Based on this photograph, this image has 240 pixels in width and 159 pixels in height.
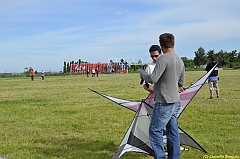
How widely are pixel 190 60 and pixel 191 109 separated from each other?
100206 mm

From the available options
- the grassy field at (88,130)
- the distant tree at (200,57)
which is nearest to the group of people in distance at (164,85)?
the grassy field at (88,130)

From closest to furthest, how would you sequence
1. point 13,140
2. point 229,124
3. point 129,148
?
point 129,148 < point 13,140 < point 229,124

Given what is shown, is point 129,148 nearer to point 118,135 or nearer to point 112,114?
point 118,135

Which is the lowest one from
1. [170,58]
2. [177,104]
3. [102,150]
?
[102,150]

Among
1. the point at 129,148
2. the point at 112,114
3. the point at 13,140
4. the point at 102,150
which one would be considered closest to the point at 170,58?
the point at 129,148

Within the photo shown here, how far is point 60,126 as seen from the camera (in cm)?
837

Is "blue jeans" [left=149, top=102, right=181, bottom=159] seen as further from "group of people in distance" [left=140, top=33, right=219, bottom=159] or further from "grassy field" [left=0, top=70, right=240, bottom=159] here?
"grassy field" [left=0, top=70, right=240, bottom=159]

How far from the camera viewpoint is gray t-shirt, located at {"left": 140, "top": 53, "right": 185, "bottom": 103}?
416cm

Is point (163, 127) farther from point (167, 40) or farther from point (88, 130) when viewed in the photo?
point (88, 130)

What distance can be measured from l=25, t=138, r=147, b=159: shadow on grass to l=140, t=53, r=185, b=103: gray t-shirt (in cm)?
173

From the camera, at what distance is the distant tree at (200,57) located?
101m

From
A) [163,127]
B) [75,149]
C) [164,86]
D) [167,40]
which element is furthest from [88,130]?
[167,40]

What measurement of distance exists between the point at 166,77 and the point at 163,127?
0.66m

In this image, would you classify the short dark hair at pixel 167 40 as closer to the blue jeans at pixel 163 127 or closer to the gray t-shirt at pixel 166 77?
the gray t-shirt at pixel 166 77
